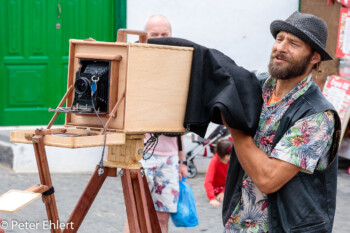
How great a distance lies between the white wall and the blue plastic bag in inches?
134

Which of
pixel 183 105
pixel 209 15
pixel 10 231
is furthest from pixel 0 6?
pixel 183 105

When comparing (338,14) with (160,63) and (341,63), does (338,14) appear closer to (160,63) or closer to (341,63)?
(341,63)

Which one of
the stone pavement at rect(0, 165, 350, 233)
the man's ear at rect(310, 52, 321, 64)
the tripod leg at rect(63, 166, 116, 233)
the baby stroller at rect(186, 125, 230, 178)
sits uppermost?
the man's ear at rect(310, 52, 321, 64)

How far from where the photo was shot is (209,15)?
7605 mm

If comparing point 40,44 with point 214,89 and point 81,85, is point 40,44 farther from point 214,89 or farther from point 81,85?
point 214,89

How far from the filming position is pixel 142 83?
2.89 metres

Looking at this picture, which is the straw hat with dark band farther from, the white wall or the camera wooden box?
the white wall

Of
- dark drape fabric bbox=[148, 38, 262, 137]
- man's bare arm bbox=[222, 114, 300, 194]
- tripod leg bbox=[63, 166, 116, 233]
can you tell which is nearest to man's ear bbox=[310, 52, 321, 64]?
dark drape fabric bbox=[148, 38, 262, 137]

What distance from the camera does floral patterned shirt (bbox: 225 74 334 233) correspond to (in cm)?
276

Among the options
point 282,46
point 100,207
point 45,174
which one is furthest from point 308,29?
point 100,207

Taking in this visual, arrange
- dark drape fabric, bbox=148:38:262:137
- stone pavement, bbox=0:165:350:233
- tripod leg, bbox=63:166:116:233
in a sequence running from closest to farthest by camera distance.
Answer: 1. dark drape fabric, bbox=148:38:262:137
2. tripod leg, bbox=63:166:116:233
3. stone pavement, bbox=0:165:350:233

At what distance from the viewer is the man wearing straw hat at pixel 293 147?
277cm

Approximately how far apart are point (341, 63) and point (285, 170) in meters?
5.58

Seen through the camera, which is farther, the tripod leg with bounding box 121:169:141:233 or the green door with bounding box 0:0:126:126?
the green door with bounding box 0:0:126:126
